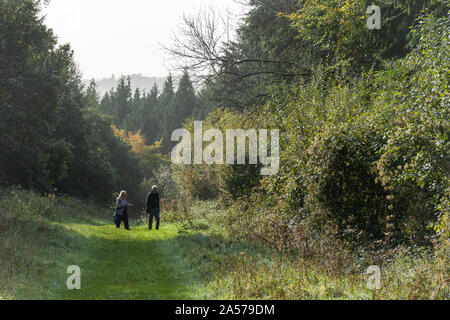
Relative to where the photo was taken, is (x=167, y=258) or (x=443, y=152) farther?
(x=167, y=258)

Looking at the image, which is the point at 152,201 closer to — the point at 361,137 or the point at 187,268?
the point at 187,268

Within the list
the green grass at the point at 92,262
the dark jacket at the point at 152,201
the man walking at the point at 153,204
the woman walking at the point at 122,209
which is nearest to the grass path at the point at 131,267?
the green grass at the point at 92,262

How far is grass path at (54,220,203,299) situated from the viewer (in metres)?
9.23

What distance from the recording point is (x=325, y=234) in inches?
466

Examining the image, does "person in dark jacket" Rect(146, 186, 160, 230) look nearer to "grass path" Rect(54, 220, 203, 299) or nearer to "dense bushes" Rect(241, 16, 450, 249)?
"grass path" Rect(54, 220, 203, 299)

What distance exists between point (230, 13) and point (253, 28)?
3.24 meters

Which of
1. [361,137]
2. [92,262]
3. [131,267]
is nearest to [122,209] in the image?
[92,262]

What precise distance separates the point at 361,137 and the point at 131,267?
7175 millimetres

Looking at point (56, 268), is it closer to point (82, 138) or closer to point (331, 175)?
point (331, 175)

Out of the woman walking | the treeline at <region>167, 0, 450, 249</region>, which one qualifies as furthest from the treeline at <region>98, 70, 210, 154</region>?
the treeline at <region>167, 0, 450, 249</region>

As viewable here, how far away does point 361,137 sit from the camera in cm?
1216

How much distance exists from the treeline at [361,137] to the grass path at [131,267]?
271 cm

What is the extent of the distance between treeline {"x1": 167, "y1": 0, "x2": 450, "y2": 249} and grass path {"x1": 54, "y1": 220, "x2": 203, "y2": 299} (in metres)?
2.71
